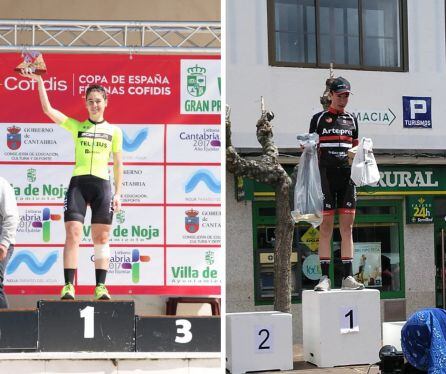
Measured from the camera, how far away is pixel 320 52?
13.0 meters

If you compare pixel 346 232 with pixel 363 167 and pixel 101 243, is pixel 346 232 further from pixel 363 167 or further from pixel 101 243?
pixel 101 243

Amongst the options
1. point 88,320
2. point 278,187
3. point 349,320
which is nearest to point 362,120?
point 278,187

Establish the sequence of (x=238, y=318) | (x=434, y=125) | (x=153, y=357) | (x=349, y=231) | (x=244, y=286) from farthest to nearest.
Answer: (x=434, y=125) < (x=244, y=286) < (x=349, y=231) < (x=238, y=318) < (x=153, y=357)

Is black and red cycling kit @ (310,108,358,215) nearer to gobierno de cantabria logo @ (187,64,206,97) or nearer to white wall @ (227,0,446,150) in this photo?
gobierno de cantabria logo @ (187,64,206,97)

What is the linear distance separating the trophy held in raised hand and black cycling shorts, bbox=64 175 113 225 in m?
1.06

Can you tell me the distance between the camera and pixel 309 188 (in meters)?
7.71

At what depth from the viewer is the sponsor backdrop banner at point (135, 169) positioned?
6.49m

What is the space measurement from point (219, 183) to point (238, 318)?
5.16 feet

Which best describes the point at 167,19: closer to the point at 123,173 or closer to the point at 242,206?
the point at 123,173

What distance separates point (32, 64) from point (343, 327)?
13.4 feet

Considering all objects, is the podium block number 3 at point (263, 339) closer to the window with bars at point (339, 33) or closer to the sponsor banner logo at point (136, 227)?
the sponsor banner logo at point (136, 227)

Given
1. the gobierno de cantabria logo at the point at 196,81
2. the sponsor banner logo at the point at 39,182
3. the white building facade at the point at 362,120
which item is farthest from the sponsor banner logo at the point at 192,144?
the white building facade at the point at 362,120

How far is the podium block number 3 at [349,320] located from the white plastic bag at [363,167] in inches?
52.4

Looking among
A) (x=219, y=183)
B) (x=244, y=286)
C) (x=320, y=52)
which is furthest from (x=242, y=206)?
(x=219, y=183)
